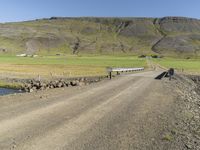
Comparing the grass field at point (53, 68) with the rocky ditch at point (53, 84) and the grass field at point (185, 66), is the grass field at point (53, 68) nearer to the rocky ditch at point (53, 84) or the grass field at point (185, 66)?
the grass field at point (185, 66)

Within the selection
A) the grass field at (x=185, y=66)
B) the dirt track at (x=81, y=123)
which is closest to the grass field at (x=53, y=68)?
the grass field at (x=185, y=66)

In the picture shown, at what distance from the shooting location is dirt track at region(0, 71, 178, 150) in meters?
12.0

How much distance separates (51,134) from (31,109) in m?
5.62

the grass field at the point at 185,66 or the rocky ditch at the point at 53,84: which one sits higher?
the rocky ditch at the point at 53,84

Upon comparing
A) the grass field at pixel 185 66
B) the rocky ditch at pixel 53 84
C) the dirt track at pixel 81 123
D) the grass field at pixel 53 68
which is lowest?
the grass field at pixel 185 66

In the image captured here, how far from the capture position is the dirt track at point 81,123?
12.0 metres

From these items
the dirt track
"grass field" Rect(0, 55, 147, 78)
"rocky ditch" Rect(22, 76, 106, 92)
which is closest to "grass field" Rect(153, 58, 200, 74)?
"grass field" Rect(0, 55, 147, 78)

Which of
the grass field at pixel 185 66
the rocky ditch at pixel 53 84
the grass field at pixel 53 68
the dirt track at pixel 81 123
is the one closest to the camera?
the dirt track at pixel 81 123

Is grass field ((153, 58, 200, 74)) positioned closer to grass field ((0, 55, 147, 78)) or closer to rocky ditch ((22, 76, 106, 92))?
grass field ((0, 55, 147, 78))

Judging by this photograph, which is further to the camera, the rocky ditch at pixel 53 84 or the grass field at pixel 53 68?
the grass field at pixel 53 68

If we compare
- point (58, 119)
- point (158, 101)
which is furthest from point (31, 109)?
point (158, 101)

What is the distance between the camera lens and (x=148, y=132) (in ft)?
45.8

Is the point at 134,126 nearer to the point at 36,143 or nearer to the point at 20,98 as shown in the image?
the point at 36,143

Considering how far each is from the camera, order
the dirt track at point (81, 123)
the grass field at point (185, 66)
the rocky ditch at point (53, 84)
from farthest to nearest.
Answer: the grass field at point (185, 66)
the rocky ditch at point (53, 84)
the dirt track at point (81, 123)
